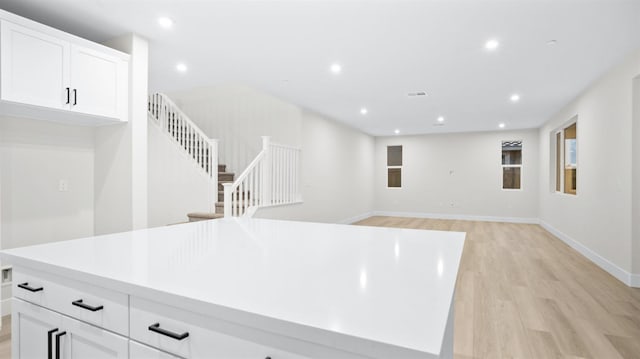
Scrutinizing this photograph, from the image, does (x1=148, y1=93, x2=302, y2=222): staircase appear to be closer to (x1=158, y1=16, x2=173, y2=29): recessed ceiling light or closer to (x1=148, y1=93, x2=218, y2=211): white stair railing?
(x1=148, y1=93, x2=218, y2=211): white stair railing

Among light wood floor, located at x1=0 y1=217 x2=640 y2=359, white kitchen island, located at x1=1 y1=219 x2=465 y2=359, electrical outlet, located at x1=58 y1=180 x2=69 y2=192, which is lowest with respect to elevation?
light wood floor, located at x1=0 y1=217 x2=640 y2=359

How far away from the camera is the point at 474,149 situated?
31.2 ft

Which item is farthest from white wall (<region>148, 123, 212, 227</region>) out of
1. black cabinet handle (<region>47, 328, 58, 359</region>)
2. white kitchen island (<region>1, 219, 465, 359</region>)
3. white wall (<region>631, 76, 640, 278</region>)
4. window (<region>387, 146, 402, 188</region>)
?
window (<region>387, 146, 402, 188</region>)

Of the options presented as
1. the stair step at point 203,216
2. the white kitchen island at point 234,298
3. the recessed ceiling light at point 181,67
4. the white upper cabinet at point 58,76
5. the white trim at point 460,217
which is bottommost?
the white trim at point 460,217

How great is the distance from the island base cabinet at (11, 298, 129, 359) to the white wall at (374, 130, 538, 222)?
9.70 m

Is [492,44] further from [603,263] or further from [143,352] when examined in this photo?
[143,352]

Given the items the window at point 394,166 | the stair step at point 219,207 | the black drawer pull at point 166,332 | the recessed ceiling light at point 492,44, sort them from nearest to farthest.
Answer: the black drawer pull at point 166,332 < the recessed ceiling light at point 492,44 < the stair step at point 219,207 < the window at point 394,166

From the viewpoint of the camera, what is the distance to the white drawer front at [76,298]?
3.02 ft

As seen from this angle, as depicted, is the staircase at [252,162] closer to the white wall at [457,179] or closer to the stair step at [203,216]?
the stair step at [203,216]

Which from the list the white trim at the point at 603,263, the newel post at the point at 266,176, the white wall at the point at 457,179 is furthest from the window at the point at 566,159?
the newel post at the point at 266,176

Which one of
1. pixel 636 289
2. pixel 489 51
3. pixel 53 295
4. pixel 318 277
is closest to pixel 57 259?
pixel 53 295

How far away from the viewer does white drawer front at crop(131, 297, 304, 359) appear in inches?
28.0

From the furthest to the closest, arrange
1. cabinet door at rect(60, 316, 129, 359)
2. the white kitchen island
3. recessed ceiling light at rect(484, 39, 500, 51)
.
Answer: recessed ceiling light at rect(484, 39, 500, 51)
cabinet door at rect(60, 316, 129, 359)
the white kitchen island

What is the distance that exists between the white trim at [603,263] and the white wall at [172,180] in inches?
218
